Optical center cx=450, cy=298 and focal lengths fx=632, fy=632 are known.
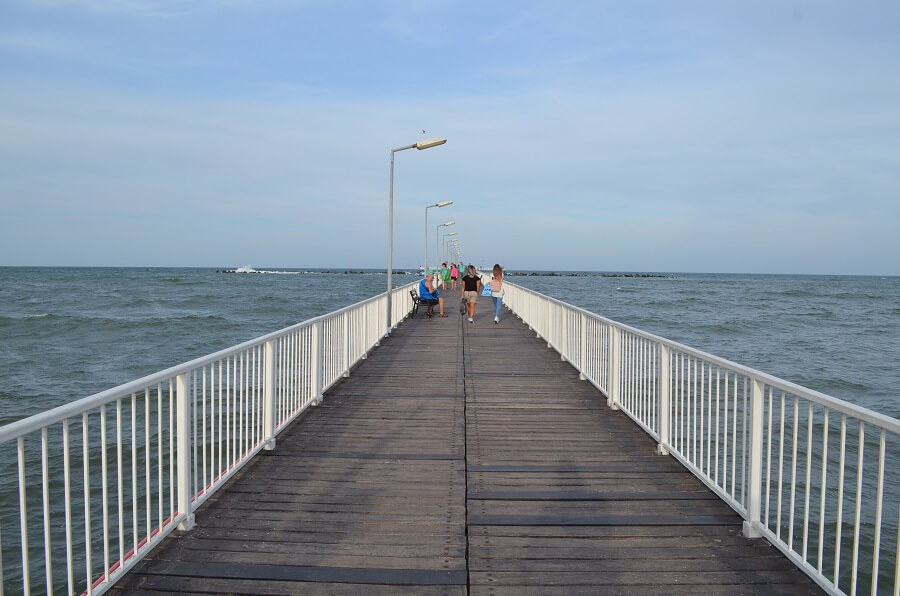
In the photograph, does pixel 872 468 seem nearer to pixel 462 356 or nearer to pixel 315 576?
pixel 462 356

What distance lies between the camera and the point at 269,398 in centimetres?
552

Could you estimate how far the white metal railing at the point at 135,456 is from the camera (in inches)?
120

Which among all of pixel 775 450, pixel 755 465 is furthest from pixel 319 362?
pixel 775 450

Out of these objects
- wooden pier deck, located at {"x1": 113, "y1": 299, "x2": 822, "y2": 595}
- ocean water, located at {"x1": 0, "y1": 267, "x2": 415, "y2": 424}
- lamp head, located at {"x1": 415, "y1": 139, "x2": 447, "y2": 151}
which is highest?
lamp head, located at {"x1": 415, "y1": 139, "x2": 447, "y2": 151}

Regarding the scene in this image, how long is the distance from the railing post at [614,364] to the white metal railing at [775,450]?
0.04 ft

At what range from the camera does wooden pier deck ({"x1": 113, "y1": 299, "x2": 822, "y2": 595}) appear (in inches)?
131

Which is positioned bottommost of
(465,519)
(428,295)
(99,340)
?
(99,340)

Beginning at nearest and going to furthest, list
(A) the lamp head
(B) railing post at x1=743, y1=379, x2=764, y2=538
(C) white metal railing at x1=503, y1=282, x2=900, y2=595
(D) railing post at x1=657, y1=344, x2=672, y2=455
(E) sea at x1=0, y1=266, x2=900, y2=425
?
(C) white metal railing at x1=503, y1=282, x2=900, y2=595 → (B) railing post at x1=743, y1=379, x2=764, y2=538 → (D) railing post at x1=657, y1=344, x2=672, y2=455 → (A) the lamp head → (E) sea at x1=0, y1=266, x2=900, y2=425

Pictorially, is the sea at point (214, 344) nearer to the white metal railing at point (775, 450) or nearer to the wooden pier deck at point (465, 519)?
the white metal railing at point (775, 450)

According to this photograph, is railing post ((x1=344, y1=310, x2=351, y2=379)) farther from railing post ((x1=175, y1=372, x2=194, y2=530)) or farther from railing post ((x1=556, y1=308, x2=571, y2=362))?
railing post ((x1=175, y1=372, x2=194, y2=530))

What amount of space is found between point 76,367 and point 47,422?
18.8 m

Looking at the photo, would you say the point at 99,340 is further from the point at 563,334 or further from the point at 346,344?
the point at 563,334

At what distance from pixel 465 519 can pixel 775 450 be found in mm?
7735

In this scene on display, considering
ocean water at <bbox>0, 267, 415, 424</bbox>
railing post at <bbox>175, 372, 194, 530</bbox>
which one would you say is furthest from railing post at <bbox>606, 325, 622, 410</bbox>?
ocean water at <bbox>0, 267, 415, 424</bbox>
